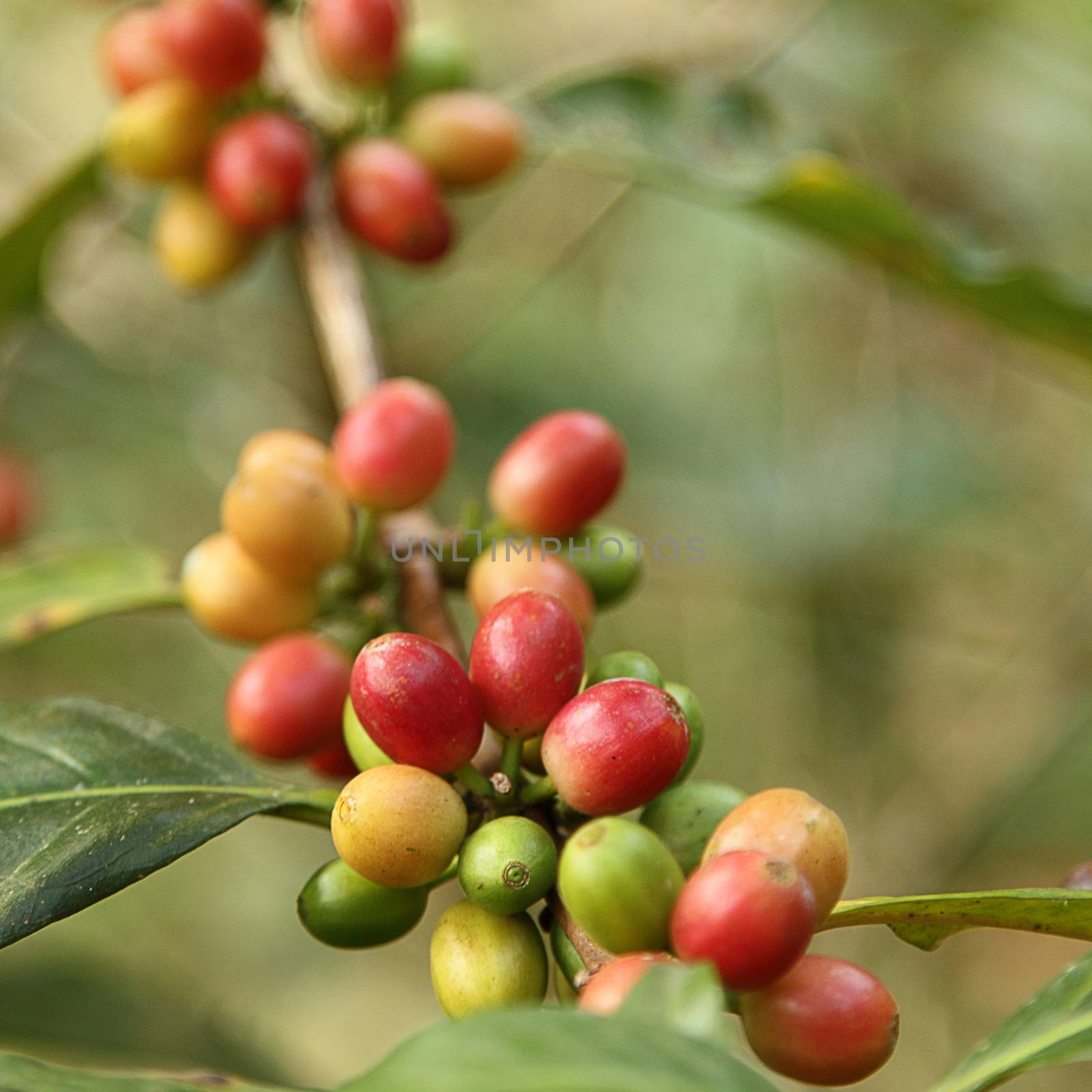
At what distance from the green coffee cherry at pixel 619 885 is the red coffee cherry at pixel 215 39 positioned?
1.20 metres

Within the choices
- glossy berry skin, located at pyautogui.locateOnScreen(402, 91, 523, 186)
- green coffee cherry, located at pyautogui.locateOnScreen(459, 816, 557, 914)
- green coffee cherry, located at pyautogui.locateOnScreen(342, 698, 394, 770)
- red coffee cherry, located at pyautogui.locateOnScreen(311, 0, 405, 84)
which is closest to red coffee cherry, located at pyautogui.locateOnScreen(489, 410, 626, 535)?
green coffee cherry, located at pyautogui.locateOnScreen(342, 698, 394, 770)

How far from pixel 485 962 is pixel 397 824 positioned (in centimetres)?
12

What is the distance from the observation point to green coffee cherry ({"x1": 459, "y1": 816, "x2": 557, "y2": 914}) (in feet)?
2.61

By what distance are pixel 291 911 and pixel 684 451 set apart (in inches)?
61.4

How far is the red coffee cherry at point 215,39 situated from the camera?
147cm

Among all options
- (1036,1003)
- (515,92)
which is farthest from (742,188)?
(1036,1003)

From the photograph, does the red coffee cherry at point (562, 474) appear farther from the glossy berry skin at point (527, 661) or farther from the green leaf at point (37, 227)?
the green leaf at point (37, 227)

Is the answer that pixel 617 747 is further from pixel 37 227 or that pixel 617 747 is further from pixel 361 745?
pixel 37 227

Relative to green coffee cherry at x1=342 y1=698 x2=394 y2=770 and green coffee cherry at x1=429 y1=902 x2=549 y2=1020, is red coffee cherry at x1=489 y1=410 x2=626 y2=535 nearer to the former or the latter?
green coffee cherry at x1=342 y1=698 x2=394 y2=770

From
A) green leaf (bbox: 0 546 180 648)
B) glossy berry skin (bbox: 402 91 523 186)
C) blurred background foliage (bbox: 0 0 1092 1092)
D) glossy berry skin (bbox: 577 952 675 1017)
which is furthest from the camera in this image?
blurred background foliage (bbox: 0 0 1092 1092)

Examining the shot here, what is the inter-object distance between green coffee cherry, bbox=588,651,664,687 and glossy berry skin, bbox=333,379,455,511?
1.07 ft

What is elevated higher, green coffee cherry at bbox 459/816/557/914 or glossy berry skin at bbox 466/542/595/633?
green coffee cherry at bbox 459/816/557/914

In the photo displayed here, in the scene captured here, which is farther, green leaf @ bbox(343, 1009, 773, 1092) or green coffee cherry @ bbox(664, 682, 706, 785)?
green coffee cherry @ bbox(664, 682, 706, 785)

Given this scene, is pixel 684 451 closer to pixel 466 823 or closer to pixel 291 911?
pixel 291 911
